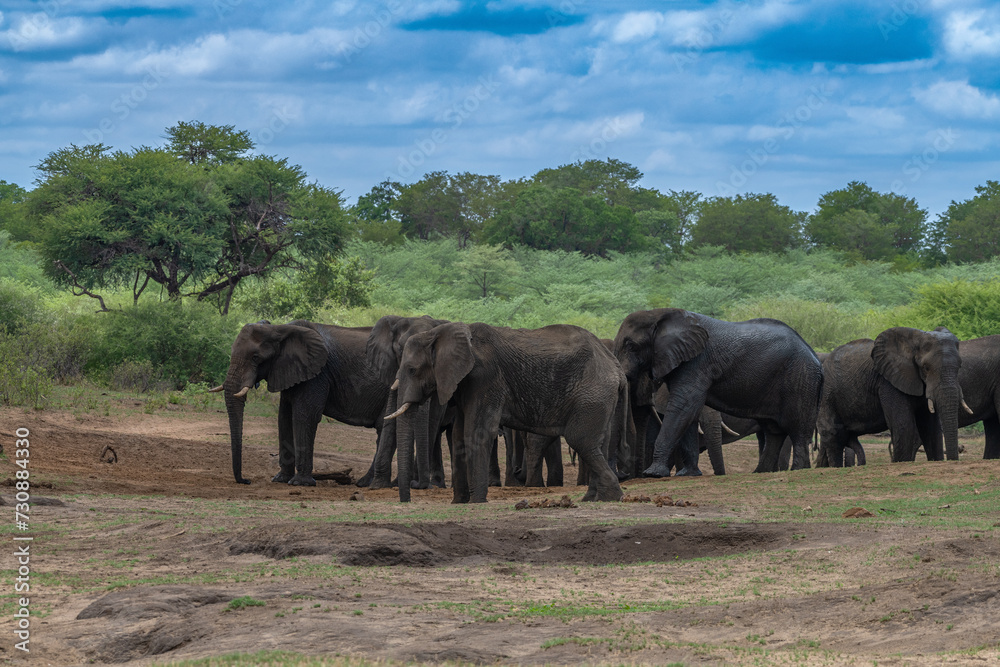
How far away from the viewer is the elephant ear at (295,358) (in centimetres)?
1712

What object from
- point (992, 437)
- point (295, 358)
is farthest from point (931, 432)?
point (295, 358)

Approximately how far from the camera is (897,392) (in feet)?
61.4

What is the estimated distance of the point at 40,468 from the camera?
15.1 meters

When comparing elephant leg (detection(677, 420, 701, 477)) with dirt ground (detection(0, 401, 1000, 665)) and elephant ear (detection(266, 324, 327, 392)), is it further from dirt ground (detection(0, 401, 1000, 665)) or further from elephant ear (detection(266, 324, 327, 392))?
elephant ear (detection(266, 324, 327, 392))

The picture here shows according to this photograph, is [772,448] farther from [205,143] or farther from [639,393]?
[205,143]

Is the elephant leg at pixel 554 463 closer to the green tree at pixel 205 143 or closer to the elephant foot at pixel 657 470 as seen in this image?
the elephant foot at pixel 657 470

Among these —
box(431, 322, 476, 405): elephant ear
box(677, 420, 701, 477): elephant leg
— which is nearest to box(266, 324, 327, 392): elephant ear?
box(431, 322, 476, 405): elephant ear

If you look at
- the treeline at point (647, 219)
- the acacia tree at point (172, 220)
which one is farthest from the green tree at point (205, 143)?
the treeline at point (647, 219)

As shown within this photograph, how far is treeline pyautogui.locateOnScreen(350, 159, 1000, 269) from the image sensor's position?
237ft

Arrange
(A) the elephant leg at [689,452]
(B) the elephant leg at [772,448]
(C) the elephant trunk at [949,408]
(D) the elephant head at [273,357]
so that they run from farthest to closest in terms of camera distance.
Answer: (B) the elephant leg at [772,448] → (A) the elephant leg at [689,452] → (C) the elephant trunk at [949,408] → (D) the elephant head at [273,357]

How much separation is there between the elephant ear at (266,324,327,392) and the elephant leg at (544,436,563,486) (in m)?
3.44

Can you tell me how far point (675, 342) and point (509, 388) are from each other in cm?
453

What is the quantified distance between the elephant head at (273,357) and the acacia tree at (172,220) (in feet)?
53.5

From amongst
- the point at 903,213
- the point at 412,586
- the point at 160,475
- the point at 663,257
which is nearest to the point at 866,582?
the point at 412,586
